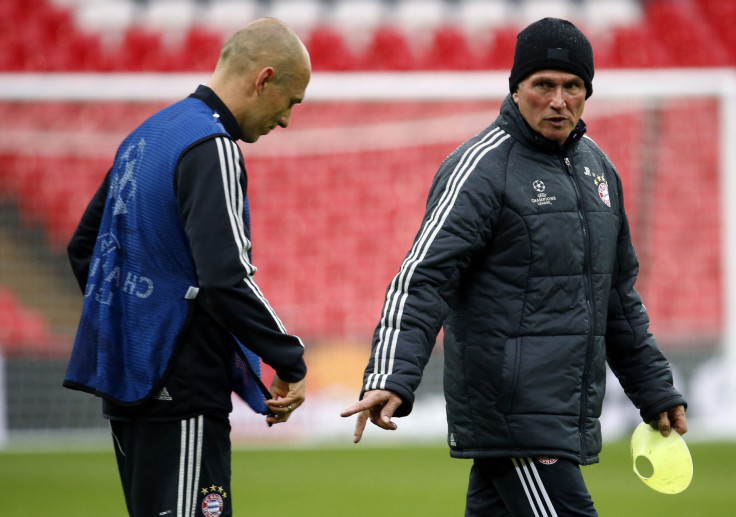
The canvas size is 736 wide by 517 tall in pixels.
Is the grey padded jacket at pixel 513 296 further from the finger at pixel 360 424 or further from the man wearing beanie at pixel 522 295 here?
the finger at pixel 360 424

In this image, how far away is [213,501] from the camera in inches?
113

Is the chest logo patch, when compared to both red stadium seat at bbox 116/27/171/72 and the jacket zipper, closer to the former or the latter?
the jacket zipper

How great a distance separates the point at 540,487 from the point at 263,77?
54.1 inches

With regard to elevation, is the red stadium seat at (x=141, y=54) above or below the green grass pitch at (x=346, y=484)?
above

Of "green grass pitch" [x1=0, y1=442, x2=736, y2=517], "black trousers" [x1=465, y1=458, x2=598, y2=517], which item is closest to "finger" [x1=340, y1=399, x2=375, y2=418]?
"black trousers" [x1=465, y1=458, x2=598, y2=517]

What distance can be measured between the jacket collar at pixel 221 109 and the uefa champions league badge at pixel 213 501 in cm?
97

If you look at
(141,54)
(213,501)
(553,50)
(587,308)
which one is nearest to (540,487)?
(587,308)

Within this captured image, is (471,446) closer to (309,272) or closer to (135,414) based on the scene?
(135,414)

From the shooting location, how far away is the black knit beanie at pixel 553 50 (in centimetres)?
312

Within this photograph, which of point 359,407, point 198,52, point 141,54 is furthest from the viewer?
point 141,54

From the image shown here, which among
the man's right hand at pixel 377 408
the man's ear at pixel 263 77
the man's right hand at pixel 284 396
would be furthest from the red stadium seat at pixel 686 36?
the man's right hand at pixel 377 408

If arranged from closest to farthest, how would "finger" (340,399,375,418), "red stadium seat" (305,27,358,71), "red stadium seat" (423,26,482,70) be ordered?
"finger" (340,399,375,418) → "red stadium seat" (305,27,358,71) → "red stadium seat" (423,26,482,70)

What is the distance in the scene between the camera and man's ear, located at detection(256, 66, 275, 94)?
3.10 meters

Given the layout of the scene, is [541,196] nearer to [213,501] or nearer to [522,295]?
[522,295]
